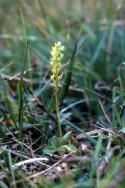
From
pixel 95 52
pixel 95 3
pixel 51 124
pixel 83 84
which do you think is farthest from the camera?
pixel 95 3

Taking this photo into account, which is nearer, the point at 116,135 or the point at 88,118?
the point at 116,135

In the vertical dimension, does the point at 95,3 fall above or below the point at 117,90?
above

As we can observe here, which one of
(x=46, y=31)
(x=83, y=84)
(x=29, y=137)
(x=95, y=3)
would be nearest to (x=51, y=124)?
(x=29, y=137)

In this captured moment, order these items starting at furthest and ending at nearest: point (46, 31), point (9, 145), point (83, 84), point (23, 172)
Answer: point (46, 31)
point (83, 84)
point (9, 145)
point (23, 172)

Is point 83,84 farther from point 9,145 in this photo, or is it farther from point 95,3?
point 95,3

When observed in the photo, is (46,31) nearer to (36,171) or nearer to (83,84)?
(83,84)

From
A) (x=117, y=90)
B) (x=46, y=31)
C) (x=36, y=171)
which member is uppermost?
(x=46, y=31)
